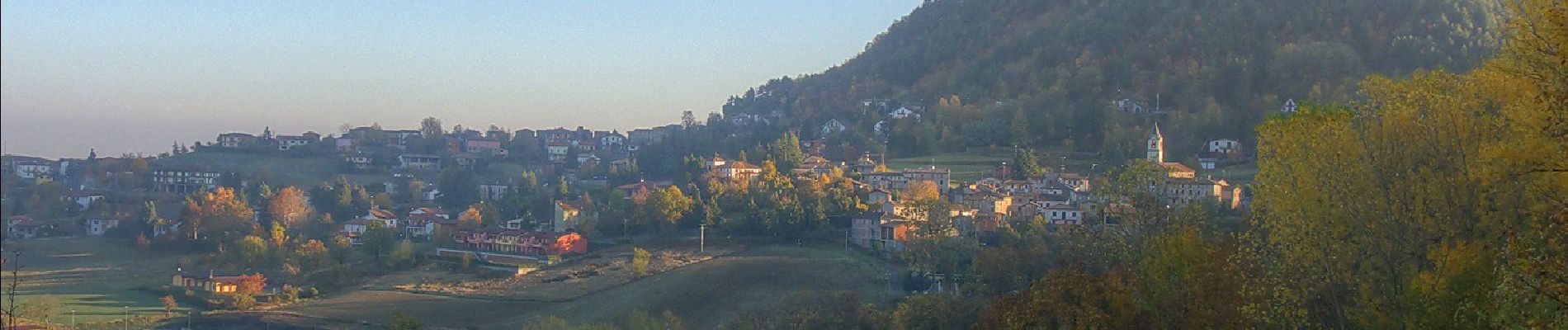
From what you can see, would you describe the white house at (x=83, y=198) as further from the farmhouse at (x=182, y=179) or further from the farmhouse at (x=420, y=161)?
the farmhouse at (x=420, y=161)

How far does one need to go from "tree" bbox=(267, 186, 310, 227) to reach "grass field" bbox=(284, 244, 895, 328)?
14.6 m

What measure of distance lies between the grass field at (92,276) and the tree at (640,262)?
401 inches

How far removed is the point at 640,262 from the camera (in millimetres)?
30703

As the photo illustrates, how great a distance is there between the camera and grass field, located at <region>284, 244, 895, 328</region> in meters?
25.3

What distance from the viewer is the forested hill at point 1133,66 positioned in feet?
158

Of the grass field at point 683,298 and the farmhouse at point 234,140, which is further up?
the farmhouse at point 234,140

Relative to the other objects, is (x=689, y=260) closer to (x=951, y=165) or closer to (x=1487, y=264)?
(x=951, y=165)

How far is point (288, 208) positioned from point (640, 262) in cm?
1871

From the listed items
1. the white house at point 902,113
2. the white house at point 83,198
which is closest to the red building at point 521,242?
the white house at point 83,198

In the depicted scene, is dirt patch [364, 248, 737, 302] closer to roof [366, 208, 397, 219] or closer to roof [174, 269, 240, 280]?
roof [174, 269, 240, 280]

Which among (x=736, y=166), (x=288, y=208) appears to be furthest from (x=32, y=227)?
(x=736, y=166)

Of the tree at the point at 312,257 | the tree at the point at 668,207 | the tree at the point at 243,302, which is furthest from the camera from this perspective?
the tree at the point at 668,207

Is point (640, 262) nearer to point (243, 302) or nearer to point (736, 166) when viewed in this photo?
point (243, 302)

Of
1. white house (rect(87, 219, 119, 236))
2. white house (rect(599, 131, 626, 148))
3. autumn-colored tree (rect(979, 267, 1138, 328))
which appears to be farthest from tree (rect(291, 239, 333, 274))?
white house (rect(599, 131, 626, 148))
